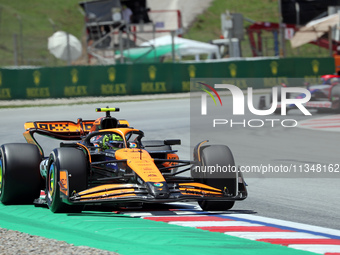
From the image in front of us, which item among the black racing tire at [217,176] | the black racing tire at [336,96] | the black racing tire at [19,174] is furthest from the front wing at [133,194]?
the black racing tire at [336,96]

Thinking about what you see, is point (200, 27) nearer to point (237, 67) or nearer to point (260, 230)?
point (237, 67)

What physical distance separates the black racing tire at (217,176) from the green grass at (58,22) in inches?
1637

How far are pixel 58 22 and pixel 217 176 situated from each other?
178ft

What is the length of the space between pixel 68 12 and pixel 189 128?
47.8 metres

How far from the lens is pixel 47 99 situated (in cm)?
2552

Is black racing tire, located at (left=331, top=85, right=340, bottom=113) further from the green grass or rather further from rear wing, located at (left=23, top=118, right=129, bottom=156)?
the green grass

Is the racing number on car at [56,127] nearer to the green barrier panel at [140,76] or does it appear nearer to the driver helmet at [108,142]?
the driver helmet at [108,142]

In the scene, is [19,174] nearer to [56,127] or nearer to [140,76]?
[56,127]

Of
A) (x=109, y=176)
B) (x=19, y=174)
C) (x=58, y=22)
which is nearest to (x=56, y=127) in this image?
(x=19, y=174)

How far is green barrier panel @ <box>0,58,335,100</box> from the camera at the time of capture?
83.5ft

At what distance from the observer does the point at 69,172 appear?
24.4 feet

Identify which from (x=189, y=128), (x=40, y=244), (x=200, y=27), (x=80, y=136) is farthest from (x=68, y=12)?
(x=40, y=244)

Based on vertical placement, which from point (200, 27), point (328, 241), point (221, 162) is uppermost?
point (200, 27)

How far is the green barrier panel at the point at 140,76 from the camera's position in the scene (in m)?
25.5
